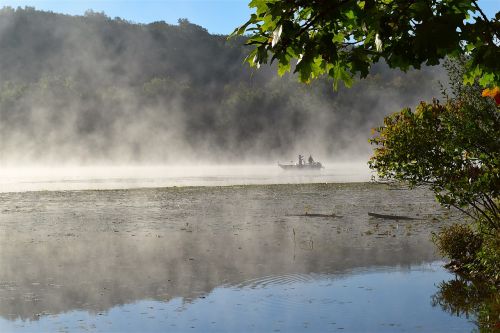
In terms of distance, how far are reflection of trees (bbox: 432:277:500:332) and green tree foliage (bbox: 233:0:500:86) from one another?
6453 millimetres

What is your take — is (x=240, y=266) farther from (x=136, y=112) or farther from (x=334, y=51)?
(x=136, y=112)

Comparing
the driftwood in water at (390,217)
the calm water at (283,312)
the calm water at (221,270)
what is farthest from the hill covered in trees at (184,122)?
the calm water at (283,312)

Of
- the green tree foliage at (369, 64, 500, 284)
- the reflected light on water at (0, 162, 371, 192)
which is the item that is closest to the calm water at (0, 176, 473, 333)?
the green tree foliage at (369, 64, 500, 284)

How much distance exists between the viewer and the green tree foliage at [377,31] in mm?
6090

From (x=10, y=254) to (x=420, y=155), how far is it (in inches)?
509

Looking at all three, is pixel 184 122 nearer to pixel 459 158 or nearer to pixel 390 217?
pixel 390 217

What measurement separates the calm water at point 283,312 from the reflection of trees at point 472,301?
0.87ft

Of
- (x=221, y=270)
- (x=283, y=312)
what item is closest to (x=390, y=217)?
(x=221, y=270)

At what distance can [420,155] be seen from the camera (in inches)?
621

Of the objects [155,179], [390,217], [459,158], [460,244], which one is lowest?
[460,244]

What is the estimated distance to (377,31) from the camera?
6430mm

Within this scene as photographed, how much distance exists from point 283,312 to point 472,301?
4.07 meters

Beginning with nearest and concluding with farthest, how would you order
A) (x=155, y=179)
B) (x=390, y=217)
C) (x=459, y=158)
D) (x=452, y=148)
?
1. (x=452, y=148)
2. (x=459, y=158)
3. (x=390, y=217)
4. (x=155, y=179)

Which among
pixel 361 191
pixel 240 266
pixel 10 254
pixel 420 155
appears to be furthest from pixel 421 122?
pixel 361 191
